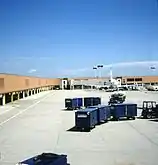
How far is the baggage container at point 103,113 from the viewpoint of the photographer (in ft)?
102

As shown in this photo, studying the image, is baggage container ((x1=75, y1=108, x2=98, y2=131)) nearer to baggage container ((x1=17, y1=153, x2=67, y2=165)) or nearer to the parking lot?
the parking lot

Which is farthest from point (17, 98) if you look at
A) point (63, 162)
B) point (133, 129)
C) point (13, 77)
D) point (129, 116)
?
point (63, 162)

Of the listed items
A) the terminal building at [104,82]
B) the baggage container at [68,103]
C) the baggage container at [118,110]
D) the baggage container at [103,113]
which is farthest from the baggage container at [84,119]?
the terminal building at [104,82]

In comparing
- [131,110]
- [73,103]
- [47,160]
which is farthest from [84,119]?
[73,103]

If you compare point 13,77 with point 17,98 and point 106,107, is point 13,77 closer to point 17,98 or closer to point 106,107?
point 17,98

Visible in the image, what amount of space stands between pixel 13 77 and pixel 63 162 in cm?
5857

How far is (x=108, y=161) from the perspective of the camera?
684 inches

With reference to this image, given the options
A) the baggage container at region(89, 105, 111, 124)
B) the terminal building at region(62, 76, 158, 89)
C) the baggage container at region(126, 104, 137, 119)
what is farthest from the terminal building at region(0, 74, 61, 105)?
the terminal building at region(62, 76, 158, 89)

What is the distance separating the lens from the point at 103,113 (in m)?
32.3

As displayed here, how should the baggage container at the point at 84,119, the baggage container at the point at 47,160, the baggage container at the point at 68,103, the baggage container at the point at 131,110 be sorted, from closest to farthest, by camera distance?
the baggage container at the point at 47,160 < the baggage container at the point at 84,119 < the baggage container at the point at 131,110 < the baggage container at the point at 68,103

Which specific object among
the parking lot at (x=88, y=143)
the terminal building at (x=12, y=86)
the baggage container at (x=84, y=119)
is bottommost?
the parking lot at (x=88, y=143)

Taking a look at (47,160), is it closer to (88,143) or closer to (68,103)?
(88,143)

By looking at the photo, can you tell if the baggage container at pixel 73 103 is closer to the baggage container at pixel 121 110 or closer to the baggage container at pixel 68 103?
the baggage container at pixel 68 103

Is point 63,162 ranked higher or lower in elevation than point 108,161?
higher
